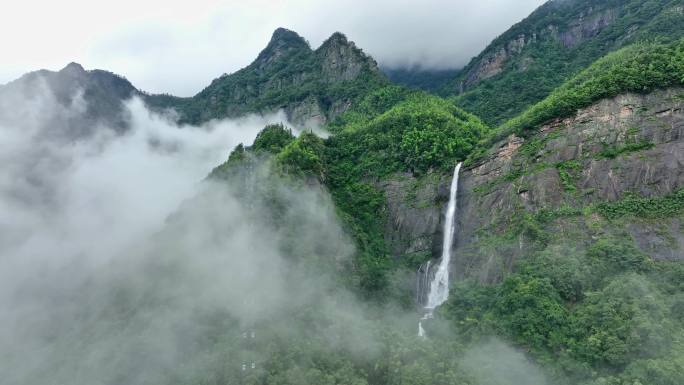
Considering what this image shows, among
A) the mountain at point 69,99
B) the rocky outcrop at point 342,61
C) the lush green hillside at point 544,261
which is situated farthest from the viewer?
the mountain at point 69,99

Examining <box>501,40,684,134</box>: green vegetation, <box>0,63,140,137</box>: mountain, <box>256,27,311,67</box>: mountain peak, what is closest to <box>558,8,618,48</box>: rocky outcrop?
<box>501,40,684,134</box>: green vegetation

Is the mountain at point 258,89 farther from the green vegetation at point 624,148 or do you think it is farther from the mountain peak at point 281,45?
the green vegetation at point 624,148

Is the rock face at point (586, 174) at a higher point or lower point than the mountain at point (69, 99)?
lower

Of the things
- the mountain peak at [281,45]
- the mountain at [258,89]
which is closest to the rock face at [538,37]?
the mountain at [258,89]

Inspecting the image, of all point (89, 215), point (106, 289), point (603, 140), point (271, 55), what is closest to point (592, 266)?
point (603, 140)

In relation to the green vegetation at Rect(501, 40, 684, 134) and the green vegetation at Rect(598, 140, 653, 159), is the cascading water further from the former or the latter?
the green vegetation at Rect(598, 140, 653, 159)

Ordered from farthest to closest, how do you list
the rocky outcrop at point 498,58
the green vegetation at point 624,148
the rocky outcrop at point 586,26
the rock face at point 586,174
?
the rocky outcrop at point 498,58, the rocky outcrop at point 586,26, the green vegetation at point 624,148, the rock face at point 586,174

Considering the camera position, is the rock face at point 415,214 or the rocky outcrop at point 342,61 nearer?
the rock face at point 415,214

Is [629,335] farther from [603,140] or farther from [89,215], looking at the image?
[89,215]
